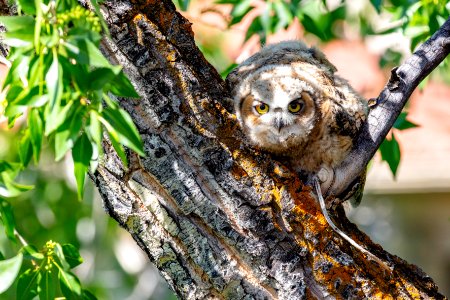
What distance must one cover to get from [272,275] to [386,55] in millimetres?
2909

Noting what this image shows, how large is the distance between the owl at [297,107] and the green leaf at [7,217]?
1.18 metres

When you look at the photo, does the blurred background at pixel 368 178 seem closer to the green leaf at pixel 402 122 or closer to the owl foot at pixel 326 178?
the green leaf at pixel 402 122

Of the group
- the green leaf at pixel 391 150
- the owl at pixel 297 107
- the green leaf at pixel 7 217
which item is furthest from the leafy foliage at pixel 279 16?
the green leaf at pixel 7 217

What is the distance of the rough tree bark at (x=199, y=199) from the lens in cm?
224

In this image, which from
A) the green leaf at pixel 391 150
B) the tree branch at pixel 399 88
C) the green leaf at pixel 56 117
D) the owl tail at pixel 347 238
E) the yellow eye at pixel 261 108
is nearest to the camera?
the green leaf at pixel 56 117

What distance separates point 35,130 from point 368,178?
7.12 meters

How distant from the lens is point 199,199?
88.4 inches

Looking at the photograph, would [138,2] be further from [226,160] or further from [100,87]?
[100,87]

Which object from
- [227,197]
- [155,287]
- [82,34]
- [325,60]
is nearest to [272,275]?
[227,197]

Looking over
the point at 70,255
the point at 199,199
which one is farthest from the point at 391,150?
the point at 70,255

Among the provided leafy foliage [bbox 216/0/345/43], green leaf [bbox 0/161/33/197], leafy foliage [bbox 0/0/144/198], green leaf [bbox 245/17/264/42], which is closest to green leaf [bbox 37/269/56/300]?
green leaf [bbox 0/161/33/197]

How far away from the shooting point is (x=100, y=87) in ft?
5.05

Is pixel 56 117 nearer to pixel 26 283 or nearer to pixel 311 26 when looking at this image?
pixel 26 283

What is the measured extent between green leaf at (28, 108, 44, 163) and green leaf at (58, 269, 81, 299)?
0.38 m
